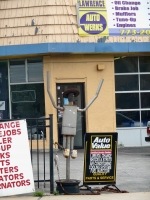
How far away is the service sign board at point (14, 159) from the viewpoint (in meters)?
10.4

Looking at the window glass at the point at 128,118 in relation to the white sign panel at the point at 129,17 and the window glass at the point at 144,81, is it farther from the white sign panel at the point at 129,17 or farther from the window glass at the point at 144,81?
the white sign panel at the point at 129,17

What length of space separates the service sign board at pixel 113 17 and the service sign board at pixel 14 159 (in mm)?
8933

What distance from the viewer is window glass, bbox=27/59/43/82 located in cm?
1947

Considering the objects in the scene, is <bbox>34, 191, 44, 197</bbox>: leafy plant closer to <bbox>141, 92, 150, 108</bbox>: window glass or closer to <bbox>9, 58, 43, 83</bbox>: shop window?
<bbox>9, 58, 43, 83</bbox>: shop window

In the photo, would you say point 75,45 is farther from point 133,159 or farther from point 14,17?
point 133,159

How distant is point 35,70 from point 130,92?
142 inches

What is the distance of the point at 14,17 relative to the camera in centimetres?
1905

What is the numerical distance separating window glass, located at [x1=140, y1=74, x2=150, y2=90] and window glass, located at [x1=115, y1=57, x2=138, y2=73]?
37 centimetres

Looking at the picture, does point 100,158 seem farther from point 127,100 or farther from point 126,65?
point 126,65

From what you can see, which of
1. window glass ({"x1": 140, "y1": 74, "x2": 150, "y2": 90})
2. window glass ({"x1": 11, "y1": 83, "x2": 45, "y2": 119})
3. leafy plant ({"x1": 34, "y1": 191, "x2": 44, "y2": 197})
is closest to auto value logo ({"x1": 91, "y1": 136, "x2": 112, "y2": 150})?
leafy plant ({"x1": 34, "y1": 191, "x2": 44, "y2": 197})

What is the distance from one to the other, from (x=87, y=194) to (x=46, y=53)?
862 centimetres

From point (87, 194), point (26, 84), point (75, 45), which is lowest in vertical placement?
point (87, 194)

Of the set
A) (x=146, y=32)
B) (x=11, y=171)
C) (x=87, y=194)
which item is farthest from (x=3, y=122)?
(x=146, y=32)

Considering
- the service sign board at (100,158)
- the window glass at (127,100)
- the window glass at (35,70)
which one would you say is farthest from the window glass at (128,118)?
the service sign board at (100,158)
